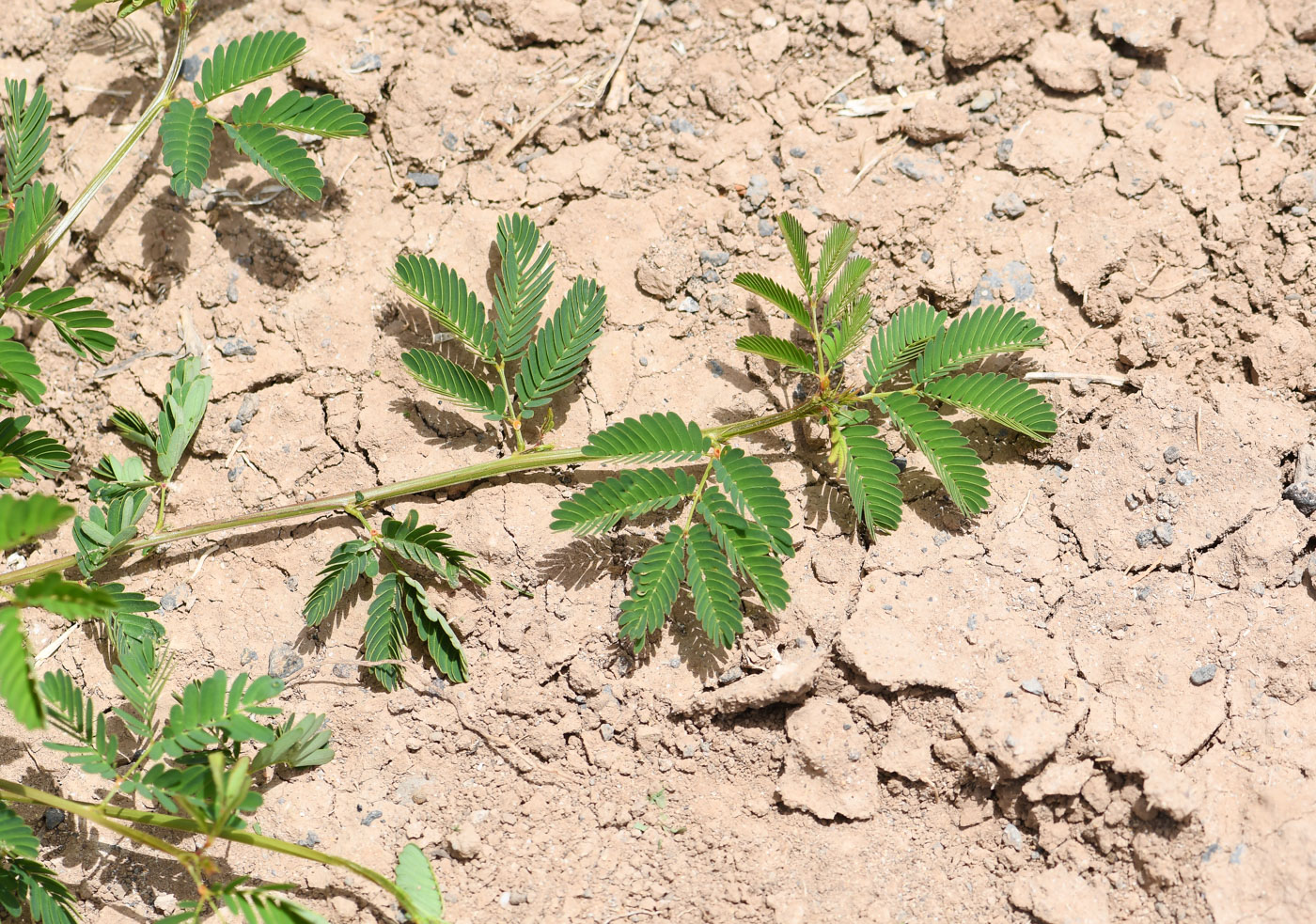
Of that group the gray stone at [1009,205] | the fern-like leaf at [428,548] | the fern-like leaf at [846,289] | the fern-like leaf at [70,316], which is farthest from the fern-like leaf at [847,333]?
the fern-like leaf at [70,316]

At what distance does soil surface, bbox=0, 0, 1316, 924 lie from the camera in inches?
97.3

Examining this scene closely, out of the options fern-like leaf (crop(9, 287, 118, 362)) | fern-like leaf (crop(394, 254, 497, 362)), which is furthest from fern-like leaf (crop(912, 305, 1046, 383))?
fern-like leaf (crop(9, 287, 118, 362))

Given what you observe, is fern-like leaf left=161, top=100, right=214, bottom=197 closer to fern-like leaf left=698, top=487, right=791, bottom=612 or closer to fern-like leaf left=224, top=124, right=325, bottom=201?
fern-like leaf left=224, top=124, right=325, bottom=201

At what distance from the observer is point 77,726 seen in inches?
96.7

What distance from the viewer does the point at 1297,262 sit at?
2.71 meters

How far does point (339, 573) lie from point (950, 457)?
5.65ft

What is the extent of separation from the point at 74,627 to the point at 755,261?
2.31 m

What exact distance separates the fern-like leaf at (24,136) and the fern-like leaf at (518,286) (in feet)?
4.70

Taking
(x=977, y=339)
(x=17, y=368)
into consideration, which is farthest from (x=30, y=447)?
(x=977, y=339)

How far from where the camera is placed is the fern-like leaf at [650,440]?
2600 millimetres

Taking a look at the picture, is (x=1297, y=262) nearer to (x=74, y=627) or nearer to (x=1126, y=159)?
(x=1126, y=159)

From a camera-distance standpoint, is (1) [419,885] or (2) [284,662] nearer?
(1) [419,885]

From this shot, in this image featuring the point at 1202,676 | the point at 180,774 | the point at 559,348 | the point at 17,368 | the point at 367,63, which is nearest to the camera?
the point at 180,774

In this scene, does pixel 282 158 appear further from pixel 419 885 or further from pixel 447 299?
pixel 419 885
